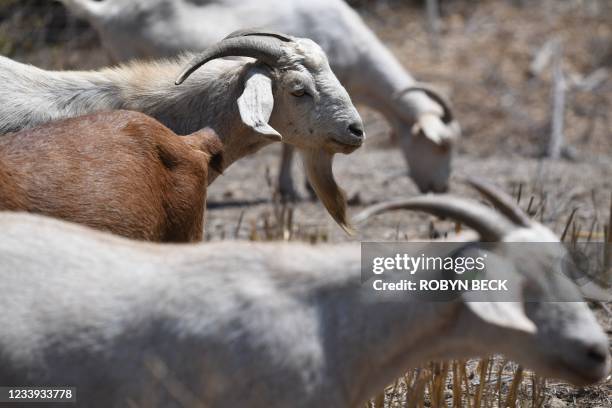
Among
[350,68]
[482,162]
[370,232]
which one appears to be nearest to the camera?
[370,232]

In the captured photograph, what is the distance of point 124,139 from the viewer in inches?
160

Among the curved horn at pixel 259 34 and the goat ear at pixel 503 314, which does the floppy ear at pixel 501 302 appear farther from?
the curved horn at pixel 259 34

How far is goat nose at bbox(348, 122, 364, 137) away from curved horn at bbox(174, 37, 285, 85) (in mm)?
502

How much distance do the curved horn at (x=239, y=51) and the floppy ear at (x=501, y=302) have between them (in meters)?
2.31

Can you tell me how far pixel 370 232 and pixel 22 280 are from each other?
4.50 meters

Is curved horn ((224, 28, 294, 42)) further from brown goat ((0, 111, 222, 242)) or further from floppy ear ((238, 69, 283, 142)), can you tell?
brown goat ((0, 111, 222, 242))

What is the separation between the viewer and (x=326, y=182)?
5.37m

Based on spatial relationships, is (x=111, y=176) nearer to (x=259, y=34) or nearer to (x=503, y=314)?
(x=259, y=34)

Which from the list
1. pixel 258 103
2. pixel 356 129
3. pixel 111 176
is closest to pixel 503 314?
pixel 111 176

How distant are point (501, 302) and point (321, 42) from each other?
555cm

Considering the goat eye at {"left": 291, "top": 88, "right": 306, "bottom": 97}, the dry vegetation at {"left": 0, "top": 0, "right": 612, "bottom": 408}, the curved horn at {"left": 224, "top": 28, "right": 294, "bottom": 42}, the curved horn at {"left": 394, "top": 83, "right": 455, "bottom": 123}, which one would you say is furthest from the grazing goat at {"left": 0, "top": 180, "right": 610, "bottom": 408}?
the curved horn at {"left": 394, "top": 83, "right": 455, "bottom": 123}

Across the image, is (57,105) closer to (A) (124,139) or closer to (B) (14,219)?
(A) (124,139)

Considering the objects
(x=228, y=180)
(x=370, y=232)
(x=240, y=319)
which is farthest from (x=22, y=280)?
(x=228, y=180)

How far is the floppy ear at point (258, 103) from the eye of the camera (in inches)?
173
